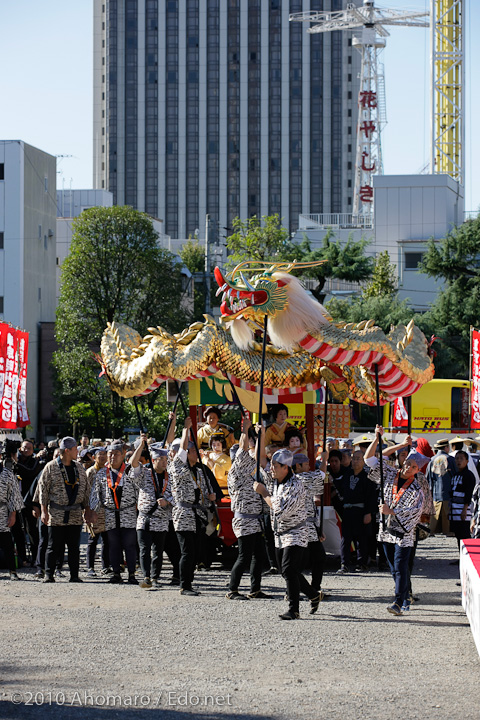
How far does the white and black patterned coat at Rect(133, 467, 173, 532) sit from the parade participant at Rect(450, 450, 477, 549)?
3.76 m

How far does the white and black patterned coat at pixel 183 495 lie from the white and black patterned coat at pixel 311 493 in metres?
1.49

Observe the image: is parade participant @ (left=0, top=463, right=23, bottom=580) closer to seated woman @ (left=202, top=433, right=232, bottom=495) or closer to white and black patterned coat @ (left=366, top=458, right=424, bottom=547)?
seated woman @ (left=202, top=433, right=232, bottom=495)

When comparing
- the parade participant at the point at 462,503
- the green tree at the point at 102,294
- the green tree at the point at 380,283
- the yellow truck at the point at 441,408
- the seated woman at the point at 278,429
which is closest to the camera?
the parade participant at the point at 462,503

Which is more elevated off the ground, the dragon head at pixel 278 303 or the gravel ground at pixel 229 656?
the dragon head at pixel 278 303

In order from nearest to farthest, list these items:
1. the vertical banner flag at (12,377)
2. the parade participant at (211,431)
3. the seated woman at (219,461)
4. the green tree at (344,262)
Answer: the seated woman at (219,461) → the parade participant at (211,431) → the vertical banner flag at (12,377) → the green tree at (344,262)

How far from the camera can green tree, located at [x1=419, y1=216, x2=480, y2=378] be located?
123 ft

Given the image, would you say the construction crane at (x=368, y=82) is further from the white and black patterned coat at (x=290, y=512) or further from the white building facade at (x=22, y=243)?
the white and black patterned coat at (x=290, y=512)

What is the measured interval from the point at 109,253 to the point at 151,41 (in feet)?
248

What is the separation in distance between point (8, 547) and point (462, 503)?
575 cm

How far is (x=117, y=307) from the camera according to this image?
38.1 metres

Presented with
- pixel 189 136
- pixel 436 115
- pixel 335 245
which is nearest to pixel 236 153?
pixel 189 136

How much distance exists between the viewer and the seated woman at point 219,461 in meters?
14.3

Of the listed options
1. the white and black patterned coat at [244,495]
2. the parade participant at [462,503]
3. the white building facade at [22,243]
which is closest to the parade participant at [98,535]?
the white and black patterned coat at [244,495]

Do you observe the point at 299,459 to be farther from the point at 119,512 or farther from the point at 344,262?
the point at 344,262
